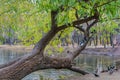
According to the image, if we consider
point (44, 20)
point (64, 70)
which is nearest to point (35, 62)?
point (44, 20)

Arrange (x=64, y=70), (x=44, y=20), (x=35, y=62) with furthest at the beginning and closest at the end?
1. (x=64, y=70)
2. (x=44, y=20)
3. (x=35, y=62)

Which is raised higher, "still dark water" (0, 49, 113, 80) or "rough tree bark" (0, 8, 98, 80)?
"rough tree bark" (0, 8, 98, 80)

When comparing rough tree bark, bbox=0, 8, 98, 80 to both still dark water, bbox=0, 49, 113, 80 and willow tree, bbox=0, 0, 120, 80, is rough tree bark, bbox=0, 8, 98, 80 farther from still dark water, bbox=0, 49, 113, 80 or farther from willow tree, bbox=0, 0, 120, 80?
still dark water, bbox=0, 49, 113, 80

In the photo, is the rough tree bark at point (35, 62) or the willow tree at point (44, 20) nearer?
the willow tree at point (44, 20)

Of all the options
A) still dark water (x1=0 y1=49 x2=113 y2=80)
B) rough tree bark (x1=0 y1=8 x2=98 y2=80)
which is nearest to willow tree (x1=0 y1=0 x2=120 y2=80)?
rough tree bark (x1=0 y1=8 x2=98 y2=80)

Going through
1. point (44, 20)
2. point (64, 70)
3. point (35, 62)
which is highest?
point (44, 20)

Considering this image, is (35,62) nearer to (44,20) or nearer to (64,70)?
(44,20)

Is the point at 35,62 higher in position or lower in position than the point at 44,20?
lower

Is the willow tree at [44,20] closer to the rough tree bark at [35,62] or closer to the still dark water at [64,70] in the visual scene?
the rough tree bark at [35,62]

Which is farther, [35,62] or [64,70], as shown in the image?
[64,70]

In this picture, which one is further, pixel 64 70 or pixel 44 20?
pixel 64 70

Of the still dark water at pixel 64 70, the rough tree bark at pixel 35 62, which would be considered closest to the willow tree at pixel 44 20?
the rough tree bark at pixel 35 62

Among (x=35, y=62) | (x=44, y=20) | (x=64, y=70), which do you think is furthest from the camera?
(x=64, y=70)

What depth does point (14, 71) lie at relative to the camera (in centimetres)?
1143
